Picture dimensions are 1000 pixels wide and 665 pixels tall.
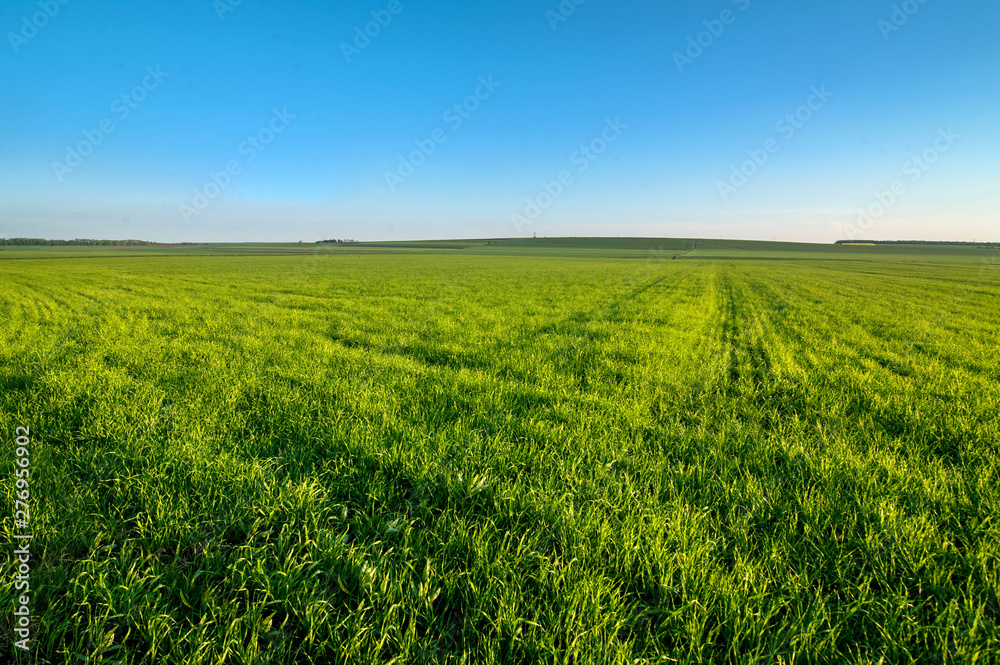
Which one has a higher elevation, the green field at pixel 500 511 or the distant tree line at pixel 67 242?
the distant tree line at pixel 67 242

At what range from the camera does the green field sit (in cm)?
209

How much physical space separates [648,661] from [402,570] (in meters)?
1.45

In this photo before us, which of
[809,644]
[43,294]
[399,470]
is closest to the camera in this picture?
[809,644]

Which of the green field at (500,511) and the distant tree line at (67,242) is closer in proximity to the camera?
the green field at (500,511)

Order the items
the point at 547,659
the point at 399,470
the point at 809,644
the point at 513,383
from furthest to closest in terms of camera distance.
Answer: the point at 513,383, the point at 399,470, the point at 809,644, the point at 547,659

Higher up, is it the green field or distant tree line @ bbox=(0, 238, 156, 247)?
distant tree line @ bbox=(0, 238, 156, 247)

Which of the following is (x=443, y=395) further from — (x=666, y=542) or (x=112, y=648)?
(x=112, y=648)

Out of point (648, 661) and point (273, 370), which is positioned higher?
point (273, 370)

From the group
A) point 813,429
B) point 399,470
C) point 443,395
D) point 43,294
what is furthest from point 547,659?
point 43,294

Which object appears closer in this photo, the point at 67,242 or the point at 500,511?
the point at 500,511

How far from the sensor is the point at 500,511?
302 centimetres

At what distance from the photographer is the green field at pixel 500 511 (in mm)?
2086

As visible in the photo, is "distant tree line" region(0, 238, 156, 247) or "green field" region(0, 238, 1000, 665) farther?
"distant tree line" region(0, 238, 156, 247)

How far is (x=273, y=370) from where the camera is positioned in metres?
6.30
